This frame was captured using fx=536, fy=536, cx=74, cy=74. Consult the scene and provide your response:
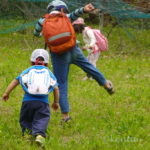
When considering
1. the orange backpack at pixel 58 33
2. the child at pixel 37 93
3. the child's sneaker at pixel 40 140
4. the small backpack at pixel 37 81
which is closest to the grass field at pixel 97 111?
the child's sneaker at pixel 40 140

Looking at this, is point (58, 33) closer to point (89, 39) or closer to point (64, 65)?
point (64, 65)

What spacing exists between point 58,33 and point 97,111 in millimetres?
1778

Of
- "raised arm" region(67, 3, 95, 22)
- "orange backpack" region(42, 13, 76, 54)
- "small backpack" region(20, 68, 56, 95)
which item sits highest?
"raised arm" region(67, 3, 95, 22)

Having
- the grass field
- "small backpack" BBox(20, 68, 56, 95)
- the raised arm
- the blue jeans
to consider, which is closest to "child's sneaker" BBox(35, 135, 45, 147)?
the grass field

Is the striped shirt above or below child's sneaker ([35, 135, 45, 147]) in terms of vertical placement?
above

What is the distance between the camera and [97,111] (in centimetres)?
802

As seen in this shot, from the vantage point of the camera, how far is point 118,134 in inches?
254

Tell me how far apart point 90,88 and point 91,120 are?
9.12ft

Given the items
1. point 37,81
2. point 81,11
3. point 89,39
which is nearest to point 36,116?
point 37,81

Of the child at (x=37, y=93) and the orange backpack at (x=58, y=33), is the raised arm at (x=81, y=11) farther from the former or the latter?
the child at (x=37, y=93)

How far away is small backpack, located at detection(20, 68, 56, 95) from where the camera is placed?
19.8 ft

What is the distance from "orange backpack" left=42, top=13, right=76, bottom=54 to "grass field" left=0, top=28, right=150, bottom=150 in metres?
1.06

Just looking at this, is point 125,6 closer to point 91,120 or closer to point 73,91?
point 73,91

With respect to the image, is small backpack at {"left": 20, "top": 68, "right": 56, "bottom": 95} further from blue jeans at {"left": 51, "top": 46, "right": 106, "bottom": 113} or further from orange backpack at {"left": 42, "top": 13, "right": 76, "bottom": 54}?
blue jeans at {"left": 51, "top": 46, "right": 106, "bottom": 113}
